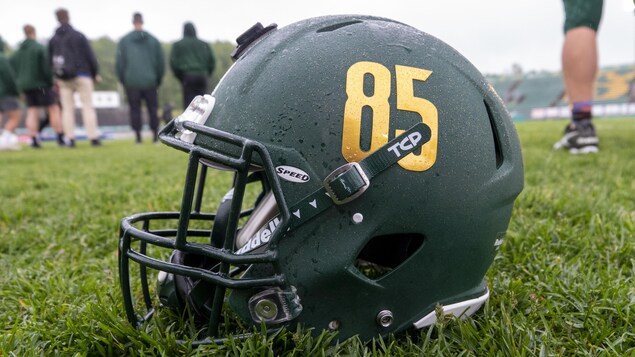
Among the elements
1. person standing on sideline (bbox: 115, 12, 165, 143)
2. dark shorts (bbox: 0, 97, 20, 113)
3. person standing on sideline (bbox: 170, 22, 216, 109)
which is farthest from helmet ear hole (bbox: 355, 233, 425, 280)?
dark shorts (bbox: 0, 97, 20, 113)

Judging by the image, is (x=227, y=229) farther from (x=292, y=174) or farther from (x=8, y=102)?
(x=8, y=102)

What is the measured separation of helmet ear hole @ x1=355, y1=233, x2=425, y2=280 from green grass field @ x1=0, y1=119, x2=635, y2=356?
199 mm

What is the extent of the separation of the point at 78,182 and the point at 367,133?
324 centimetres

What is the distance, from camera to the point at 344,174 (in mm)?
1053

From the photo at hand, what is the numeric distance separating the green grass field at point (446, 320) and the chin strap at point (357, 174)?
0.27 meters

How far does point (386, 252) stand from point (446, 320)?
0.98 ft

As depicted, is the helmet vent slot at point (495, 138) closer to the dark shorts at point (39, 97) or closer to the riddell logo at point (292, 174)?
the riddell logo at point (292, 174)

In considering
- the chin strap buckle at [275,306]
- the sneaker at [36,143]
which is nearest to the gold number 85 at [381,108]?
the chin strap buckle at [275,306]

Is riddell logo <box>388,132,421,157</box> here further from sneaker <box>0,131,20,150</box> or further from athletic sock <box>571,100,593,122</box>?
sneaker <box>0,131,20,150</box>

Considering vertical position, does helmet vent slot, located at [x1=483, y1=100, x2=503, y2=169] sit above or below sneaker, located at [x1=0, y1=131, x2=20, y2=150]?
above

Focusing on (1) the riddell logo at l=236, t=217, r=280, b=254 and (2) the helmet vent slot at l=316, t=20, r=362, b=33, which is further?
(2) the helmet vent slot at l=316, t=20, r=362, b=33

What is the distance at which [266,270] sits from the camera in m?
1.12

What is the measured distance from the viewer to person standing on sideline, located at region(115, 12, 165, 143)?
7938 millimetres

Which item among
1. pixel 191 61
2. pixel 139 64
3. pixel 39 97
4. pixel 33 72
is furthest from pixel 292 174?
pixel 39 97
